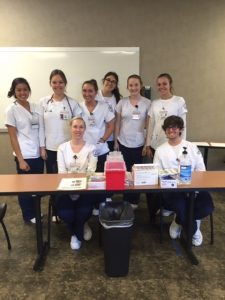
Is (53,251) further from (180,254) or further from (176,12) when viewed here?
(176,12)

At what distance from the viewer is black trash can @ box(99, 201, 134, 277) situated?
1.97 m

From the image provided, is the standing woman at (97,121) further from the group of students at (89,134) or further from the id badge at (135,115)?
the id badge at (135,115)

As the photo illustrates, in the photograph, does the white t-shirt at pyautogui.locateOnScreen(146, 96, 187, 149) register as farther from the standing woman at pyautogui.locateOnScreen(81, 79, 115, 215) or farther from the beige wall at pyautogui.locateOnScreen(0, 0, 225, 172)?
the beige wall at pyautogui.locateOnScreen(0, 0, 225, 172)

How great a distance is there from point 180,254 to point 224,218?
3.12 ft

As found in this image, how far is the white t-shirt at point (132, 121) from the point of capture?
3.01 metres

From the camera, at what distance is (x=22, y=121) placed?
106 inches

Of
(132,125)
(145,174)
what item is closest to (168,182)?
(145,174)

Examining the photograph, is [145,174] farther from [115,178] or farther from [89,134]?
[89,134]

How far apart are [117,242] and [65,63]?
2.61m

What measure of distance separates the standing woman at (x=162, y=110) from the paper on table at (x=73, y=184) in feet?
3.55

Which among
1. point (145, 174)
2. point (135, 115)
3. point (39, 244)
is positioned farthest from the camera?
point (135, 115)

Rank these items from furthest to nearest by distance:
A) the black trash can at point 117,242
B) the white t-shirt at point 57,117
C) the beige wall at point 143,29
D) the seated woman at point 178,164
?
1. the beige wall at point 143,29
2. the white t-shirt at point 57,117
3. the seated woman at point 178,164
4. the black trash can at point 117,242

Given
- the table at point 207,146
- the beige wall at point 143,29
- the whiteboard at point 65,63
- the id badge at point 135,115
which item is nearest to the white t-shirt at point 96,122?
the id badge at point 135,115

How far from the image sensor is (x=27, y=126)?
2.73 metres
